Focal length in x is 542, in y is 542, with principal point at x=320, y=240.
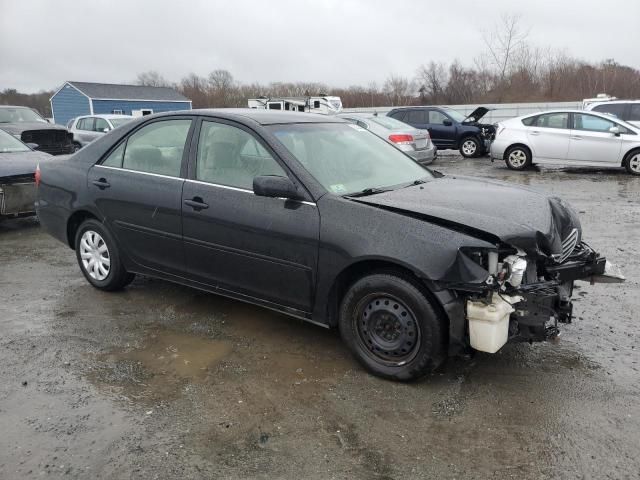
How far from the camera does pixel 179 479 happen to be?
2.57 m

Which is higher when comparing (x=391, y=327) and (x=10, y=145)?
(x=10, y=145)

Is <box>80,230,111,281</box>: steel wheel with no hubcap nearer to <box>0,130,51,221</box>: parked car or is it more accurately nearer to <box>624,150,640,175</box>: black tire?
<box>0,130,51,221</box>: parked car

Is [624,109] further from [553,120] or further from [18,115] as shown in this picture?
[18,115]

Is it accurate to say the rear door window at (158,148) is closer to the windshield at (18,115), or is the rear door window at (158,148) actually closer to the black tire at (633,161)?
the black tire at (633,161)

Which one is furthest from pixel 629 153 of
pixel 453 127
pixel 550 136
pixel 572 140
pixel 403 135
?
pixel 453 127

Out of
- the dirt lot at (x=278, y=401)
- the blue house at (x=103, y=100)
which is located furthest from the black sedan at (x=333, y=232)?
the blue house at (x=103, y=100)

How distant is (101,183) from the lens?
15.6ft

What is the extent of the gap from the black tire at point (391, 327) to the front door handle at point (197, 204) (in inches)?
51.4

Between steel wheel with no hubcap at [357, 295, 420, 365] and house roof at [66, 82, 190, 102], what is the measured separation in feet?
134

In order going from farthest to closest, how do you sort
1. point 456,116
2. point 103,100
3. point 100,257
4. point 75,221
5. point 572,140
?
point 103,100 → point 456,116 → point 572,140 → point 75,221 → point 100,257

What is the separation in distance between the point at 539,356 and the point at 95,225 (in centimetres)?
386

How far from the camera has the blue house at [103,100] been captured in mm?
39781

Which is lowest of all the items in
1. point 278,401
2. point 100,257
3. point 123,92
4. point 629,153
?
point 278,401

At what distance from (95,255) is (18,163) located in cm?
376
